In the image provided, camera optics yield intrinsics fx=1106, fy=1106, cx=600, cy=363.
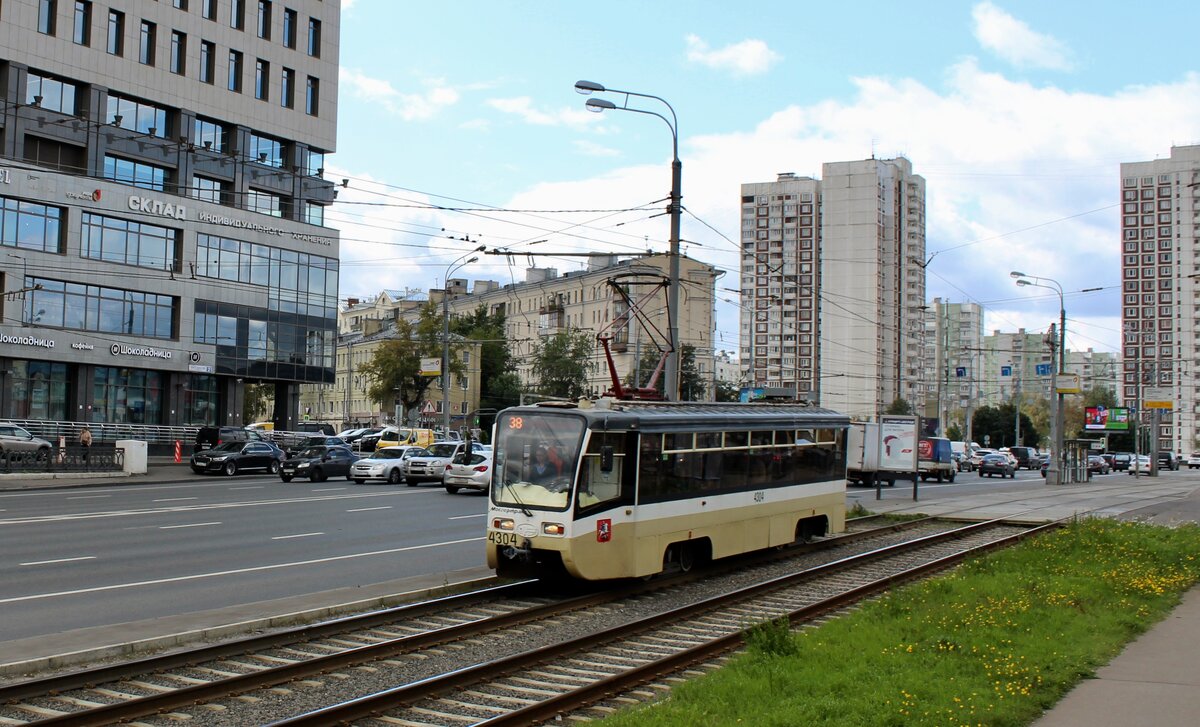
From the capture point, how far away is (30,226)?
48750 mm

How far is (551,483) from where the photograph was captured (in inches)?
560

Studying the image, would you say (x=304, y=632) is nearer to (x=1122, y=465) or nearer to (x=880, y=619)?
(x=880, y=619)

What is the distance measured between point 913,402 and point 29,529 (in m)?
104

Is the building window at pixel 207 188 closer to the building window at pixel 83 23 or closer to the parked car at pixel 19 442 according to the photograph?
the building window at pixel 83 23

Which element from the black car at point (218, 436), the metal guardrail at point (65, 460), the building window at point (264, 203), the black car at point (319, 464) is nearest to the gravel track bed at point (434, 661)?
the black car at point (319, 464)

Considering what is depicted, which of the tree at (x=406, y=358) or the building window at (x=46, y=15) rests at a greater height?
the building window at (x=46, y=15)

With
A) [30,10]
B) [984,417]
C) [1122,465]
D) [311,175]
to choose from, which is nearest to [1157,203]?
[984,417]

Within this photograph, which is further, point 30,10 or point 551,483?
point 30,10

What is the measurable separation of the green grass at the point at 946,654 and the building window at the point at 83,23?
48623 millimetres

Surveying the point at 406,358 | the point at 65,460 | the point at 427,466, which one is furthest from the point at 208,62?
the point at 406,358

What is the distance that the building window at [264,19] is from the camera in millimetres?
59406

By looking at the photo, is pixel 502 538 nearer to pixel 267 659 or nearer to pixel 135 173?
pixel 267 659

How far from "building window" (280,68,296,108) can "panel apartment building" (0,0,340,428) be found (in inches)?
2.9

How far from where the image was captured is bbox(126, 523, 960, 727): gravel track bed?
8492 millimetres
